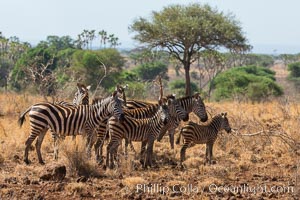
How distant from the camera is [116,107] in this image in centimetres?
988

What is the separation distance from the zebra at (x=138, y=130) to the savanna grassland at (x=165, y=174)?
0.26 metres

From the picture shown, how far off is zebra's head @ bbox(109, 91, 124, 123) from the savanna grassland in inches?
32.5

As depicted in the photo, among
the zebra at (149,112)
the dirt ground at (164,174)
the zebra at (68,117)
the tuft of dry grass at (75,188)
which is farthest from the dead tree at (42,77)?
the tuft of dry grass at (75,188)

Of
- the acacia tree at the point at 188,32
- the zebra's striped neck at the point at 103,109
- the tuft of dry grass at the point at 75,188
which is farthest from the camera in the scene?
the acacia tree at the point at 188,32

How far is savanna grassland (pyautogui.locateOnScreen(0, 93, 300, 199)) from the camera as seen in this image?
7.89 metres

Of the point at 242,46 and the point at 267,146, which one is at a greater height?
the point at 242,46

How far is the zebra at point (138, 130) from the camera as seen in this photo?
9398 mm

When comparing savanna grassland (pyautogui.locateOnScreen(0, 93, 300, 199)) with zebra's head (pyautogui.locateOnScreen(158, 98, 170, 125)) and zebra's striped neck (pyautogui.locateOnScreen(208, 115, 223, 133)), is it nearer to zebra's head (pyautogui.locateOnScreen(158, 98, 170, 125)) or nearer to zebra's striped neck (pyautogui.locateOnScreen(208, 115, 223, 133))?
zebra's striped neck (pyautogui.locateOnScreen(208, 115, 223, 133))

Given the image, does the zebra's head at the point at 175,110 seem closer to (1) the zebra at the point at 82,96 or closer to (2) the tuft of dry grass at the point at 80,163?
(1) the zebra at the point at 82,96

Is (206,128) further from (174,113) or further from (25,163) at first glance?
(25,163)

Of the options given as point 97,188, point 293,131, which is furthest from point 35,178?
point 293,131

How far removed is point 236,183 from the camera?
8.67 metres

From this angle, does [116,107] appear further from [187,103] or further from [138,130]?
[187,103]

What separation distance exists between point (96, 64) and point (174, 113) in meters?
23.1
